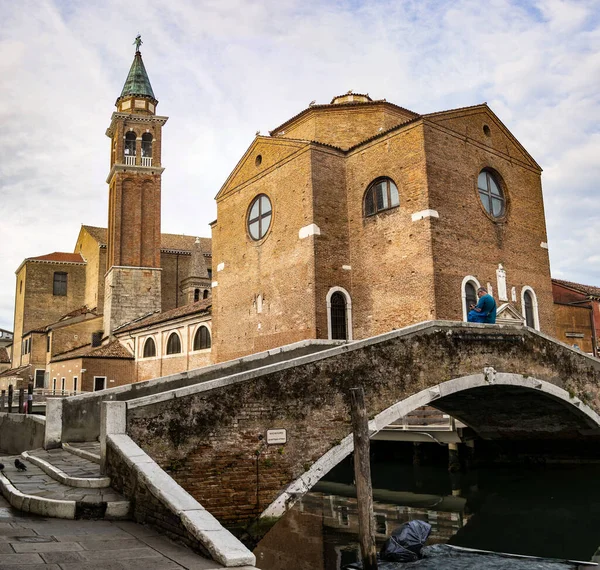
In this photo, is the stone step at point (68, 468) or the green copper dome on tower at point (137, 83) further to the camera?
the green copper dome on tower at point (137, 83)

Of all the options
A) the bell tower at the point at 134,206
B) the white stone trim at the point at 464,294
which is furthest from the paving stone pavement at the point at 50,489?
the bell tower at the point at 134,206

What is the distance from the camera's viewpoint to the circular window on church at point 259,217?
1909 centimetres

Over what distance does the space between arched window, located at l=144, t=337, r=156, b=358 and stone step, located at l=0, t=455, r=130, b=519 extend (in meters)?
25.3

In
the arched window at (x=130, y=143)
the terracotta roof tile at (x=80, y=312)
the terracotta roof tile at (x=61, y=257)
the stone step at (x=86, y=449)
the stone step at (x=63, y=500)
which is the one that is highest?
the arched window at (x=130, y=143)

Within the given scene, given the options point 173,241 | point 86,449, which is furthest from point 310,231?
point 173,241

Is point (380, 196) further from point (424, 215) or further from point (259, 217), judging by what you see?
point (259, 217)

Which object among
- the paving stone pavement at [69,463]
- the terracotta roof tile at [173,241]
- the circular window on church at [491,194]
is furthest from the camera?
the terracotta roof tile at [173,241]

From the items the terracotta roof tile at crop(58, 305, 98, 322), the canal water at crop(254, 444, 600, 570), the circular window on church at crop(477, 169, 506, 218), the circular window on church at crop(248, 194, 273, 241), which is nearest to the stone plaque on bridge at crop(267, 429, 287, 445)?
the canal water at crop(254, 444, 600, 570)

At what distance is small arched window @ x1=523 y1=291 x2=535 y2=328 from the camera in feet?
59.9

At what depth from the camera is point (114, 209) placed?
39.6 m

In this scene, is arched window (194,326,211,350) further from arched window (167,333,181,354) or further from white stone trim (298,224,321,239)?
white stone trim (298,224,321,239)

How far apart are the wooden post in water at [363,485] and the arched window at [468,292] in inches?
332

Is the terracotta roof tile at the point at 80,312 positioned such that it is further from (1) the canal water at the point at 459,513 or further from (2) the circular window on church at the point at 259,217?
(1) the canal water at the point at 459,513

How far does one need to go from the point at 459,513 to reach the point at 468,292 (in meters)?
5.71
